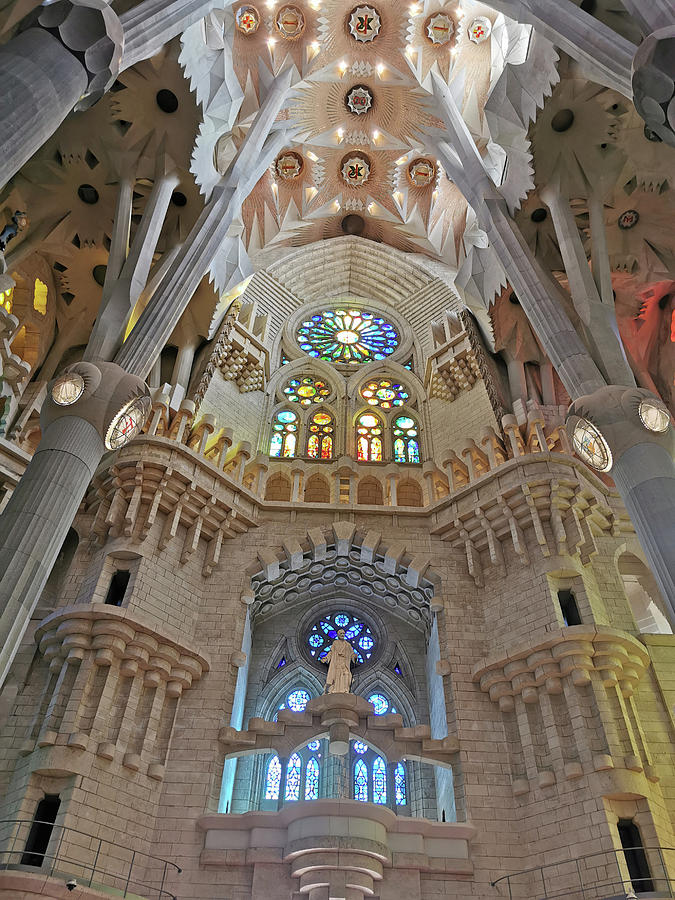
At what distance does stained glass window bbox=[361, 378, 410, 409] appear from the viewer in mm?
18219

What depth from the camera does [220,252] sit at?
51.5ft

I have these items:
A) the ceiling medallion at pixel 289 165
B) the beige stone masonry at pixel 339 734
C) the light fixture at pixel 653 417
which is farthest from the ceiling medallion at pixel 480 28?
the beige stone masonry at pixel 339 734

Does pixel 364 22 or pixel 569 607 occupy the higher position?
pixel 364 22

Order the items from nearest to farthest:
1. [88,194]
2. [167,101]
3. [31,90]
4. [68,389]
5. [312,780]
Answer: [31,90]
[68,389]
[167,101]
[88,194]
[312,780]

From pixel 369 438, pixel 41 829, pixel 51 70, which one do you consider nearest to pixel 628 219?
pixel 369 438

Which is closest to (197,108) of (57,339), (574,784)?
(57,339)

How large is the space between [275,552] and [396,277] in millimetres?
11386

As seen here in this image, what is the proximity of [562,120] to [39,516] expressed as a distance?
1109 cm

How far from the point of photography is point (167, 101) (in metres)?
12.3

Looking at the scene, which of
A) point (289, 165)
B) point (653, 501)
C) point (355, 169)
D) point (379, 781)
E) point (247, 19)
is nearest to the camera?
point (653, 501)

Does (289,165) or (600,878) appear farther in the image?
(289,165)

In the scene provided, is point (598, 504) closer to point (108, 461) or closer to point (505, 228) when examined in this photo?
point (505, 228)

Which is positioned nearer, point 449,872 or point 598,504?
point 449,872

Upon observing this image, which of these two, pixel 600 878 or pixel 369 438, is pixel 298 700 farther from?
pixel 600 878
